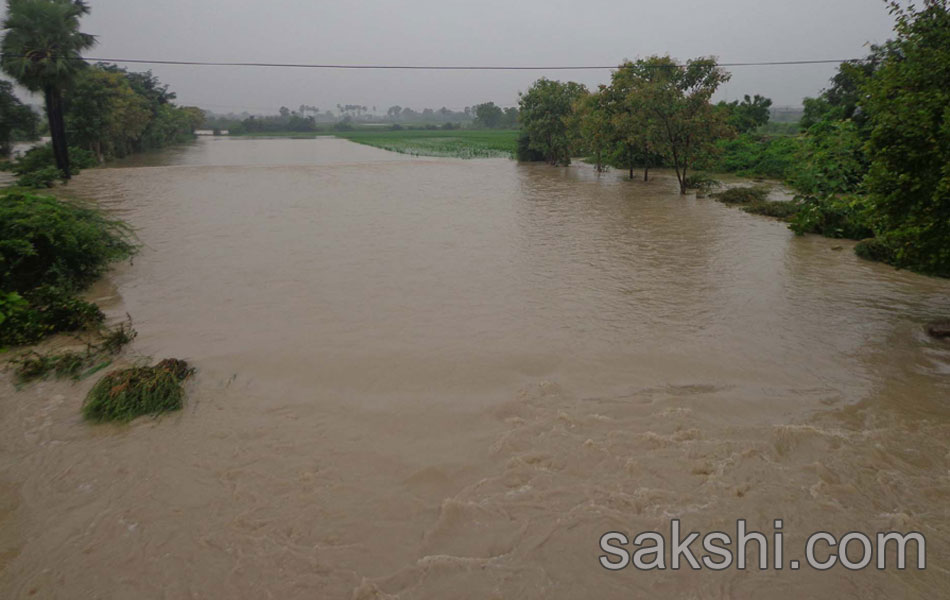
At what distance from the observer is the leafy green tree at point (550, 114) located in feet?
104

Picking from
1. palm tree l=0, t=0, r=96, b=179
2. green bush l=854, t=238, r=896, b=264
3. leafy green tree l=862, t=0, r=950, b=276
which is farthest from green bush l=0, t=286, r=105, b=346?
palm tree l=0, t=0, r=96, b=179

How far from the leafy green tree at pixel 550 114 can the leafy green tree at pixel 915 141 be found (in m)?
25.3

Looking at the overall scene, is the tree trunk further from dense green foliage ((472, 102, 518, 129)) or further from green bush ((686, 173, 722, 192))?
dense green foliage ((472, 102, 518, 129))

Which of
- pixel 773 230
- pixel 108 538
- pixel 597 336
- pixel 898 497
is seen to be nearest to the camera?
pixel 108 538

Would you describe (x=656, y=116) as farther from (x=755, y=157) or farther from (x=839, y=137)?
(x=755, y=157)

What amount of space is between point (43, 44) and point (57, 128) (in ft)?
11.6

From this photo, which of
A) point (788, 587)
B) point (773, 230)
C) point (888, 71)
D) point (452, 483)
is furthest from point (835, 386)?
point (773, 230)

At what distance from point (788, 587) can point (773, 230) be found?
12.5 metres

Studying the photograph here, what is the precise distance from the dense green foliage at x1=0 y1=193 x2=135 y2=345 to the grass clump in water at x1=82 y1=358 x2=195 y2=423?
2.05 meters

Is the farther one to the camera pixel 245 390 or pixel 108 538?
pixel 245 390

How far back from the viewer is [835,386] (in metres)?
5.53

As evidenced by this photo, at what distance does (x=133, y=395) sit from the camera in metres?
5.14

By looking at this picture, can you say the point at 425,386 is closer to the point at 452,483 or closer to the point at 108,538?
the point at 452,483

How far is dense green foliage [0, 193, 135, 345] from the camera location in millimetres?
6652
